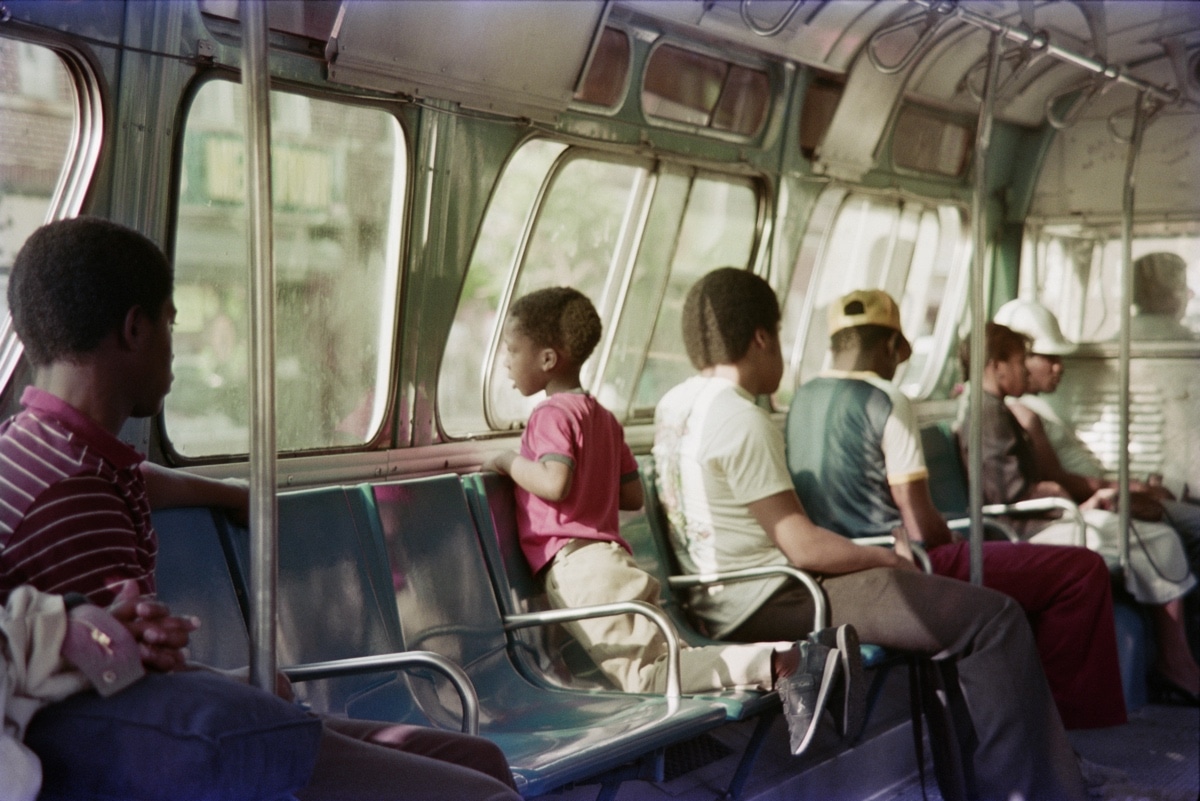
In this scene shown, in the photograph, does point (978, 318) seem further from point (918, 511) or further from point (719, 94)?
point (719, 94)

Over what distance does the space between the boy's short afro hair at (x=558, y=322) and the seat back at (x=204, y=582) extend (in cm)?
111

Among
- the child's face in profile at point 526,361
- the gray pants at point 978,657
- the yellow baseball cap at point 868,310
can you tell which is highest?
the yellow baseball cap at point 868,310

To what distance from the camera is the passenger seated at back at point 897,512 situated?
14.5 ft

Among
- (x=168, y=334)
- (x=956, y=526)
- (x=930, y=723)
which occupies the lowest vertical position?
(x=930, y=723)

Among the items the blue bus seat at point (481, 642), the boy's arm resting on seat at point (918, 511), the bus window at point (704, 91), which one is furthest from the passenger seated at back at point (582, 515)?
the bus window at point (704, 91)

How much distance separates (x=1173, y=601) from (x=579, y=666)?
3.26m

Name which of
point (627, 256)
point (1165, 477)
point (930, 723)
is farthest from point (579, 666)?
point (1165, 477)

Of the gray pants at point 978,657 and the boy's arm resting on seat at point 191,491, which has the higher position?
the boy's arm resting on seat at point 191,491

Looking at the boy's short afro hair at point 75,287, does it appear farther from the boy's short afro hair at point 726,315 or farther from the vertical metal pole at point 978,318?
the vertical metal pole at point 978,318

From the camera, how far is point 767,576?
3.87 metres

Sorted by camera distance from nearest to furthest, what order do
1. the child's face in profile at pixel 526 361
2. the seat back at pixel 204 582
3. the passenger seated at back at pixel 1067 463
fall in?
the seat back at pixel 204 582 < the child's face in profile at pixel 526 361 < the passenger seated at back at pixel 1067 463

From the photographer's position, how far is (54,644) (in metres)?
1.63

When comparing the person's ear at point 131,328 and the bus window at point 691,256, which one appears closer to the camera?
the person's ear at point 131,328

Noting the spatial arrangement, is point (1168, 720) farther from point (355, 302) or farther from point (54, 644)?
point (54, 644)
